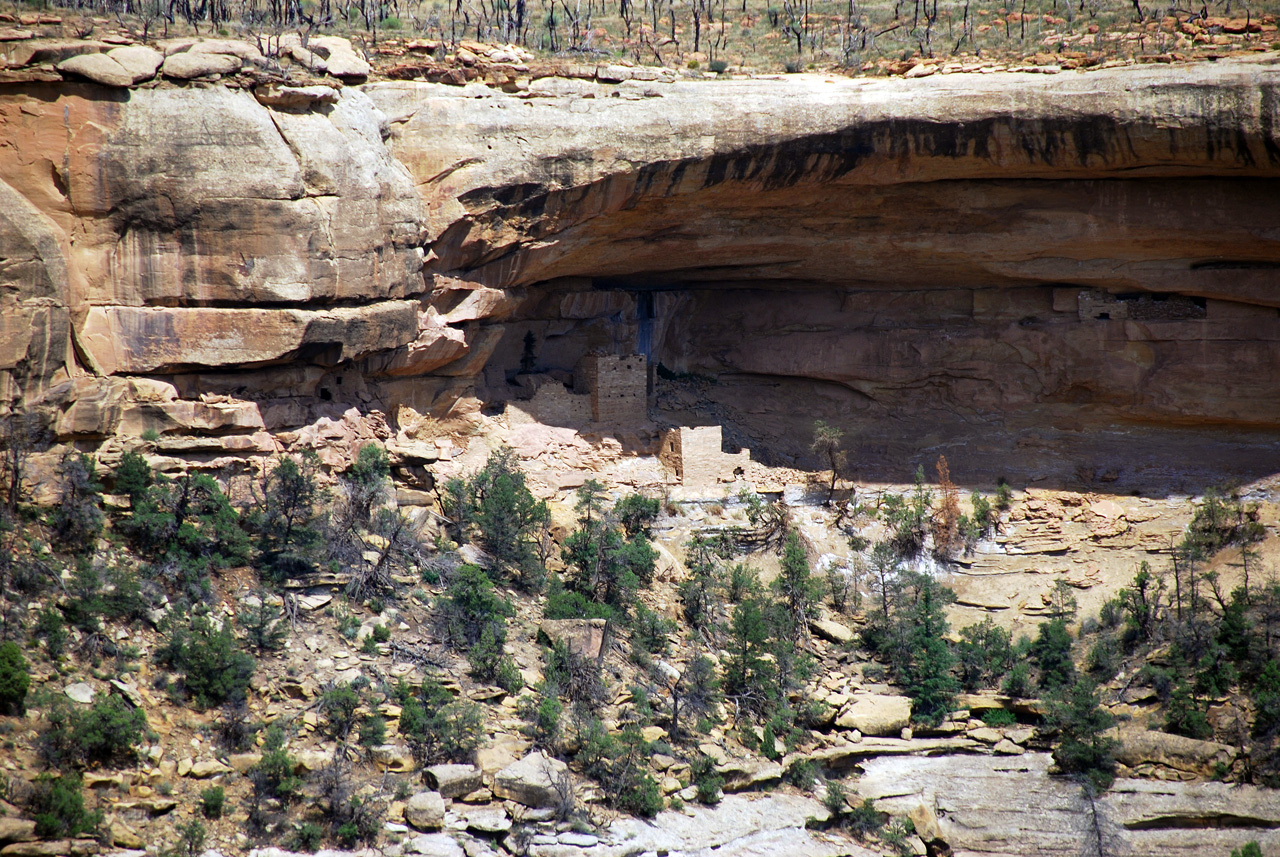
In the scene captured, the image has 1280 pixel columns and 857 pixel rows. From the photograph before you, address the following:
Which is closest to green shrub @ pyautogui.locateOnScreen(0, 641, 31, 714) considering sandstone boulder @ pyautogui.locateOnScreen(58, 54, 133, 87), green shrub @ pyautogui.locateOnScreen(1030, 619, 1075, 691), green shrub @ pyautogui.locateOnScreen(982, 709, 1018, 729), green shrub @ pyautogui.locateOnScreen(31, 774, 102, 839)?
green shrub @ pyautogui.locateOnScreen(31, 774, 102, 839)

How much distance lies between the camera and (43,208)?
15.4 meters

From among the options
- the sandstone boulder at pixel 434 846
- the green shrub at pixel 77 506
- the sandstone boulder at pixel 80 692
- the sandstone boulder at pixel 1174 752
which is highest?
the green shrub at pixel 77 506

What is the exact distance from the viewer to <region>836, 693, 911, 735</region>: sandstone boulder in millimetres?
16297

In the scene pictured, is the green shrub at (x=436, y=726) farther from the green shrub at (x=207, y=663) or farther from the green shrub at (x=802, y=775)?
the green shrub at (x=802, y=775)

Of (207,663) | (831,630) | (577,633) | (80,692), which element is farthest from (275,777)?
(831,630)

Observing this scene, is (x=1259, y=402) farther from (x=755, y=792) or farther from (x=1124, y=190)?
(x=755, y=792)

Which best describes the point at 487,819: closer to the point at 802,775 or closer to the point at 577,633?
the point at 577,633

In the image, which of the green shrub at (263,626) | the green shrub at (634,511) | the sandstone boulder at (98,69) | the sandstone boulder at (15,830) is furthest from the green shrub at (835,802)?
the sandstone boulder at (98,69)

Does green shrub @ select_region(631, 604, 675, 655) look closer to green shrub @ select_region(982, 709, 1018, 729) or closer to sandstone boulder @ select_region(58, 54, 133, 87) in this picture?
green shrub @ select_region(982, 709, 1018, 729)

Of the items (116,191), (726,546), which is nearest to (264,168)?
(116,191)

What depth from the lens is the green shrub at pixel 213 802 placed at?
11555 mm

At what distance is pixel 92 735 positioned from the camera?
11367mm

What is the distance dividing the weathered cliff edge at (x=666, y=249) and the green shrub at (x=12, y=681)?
4.41 metres

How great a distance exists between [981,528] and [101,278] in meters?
14.6
